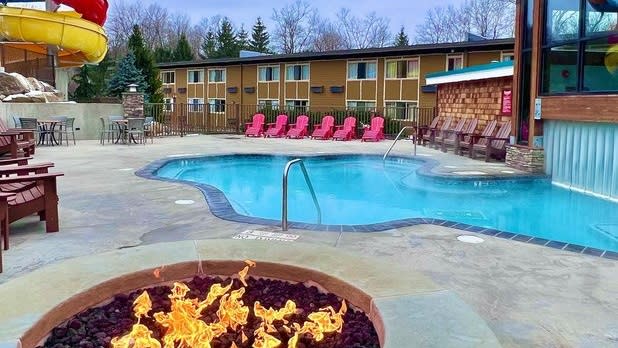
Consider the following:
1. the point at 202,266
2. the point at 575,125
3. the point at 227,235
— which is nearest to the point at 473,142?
the point at 575,125

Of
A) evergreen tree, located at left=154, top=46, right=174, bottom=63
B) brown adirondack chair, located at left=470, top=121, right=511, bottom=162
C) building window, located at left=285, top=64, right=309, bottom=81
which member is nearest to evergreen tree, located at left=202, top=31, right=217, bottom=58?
evergreen tree, located at left=154, top=46, right=174, bottom=63

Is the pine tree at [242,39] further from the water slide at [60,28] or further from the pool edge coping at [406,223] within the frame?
the pool edge coping at [406,223]

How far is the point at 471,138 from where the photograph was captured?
458 inches

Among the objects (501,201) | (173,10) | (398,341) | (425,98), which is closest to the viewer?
(398,341)

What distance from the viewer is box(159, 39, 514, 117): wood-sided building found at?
20562mm

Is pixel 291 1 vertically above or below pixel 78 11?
above

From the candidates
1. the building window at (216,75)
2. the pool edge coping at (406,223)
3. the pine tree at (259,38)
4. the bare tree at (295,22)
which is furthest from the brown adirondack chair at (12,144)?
the pine tree at (259,38)

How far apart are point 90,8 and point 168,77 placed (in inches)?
705

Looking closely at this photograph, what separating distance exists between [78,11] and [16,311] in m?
15.2

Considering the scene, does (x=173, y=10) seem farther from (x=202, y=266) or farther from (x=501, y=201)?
(x=202, y=266)

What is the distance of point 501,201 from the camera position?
7805 millimetres

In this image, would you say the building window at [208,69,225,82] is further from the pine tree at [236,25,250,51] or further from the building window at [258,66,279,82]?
the pine tree at [236,25,250,51]

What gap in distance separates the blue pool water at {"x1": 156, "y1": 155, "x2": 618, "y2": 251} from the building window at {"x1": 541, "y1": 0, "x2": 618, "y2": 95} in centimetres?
170

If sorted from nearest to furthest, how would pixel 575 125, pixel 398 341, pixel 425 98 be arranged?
1. pixel 398 341
2. pixel 575 125
3. pixel 425 98
